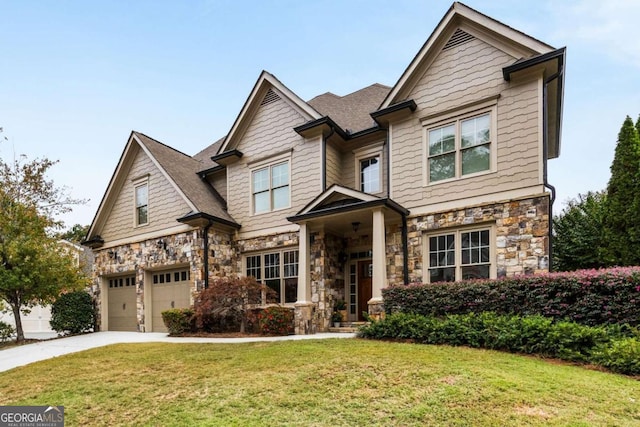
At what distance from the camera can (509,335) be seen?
A: 646 cm

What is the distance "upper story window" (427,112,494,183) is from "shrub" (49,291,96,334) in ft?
45.8

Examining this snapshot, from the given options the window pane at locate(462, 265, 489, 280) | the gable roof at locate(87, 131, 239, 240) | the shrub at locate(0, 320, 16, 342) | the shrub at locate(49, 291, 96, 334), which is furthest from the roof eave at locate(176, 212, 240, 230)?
the window pane at locate(462, 265, 489, 280)

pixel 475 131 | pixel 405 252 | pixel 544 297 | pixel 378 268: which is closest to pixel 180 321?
pixel 378 268

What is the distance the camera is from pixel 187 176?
14.2 m

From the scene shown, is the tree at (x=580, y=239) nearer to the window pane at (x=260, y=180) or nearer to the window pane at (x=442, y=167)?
the window pane at (x=442, y=167)

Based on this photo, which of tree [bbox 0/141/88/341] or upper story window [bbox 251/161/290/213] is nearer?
tree [bbox 0/141/88/341]

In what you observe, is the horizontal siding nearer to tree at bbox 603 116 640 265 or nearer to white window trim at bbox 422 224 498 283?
white window trim at bbox 422 224 498 283

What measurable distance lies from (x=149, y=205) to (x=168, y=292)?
133 inches

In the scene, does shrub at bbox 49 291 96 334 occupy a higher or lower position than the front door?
lower

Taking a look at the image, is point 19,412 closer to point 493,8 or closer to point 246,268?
point 246,268

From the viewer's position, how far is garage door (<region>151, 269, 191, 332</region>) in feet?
42.2

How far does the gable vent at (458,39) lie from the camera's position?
9.77 meters

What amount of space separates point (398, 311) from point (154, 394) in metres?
5.35

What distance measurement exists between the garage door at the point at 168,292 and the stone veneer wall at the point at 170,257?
0.38 metres
